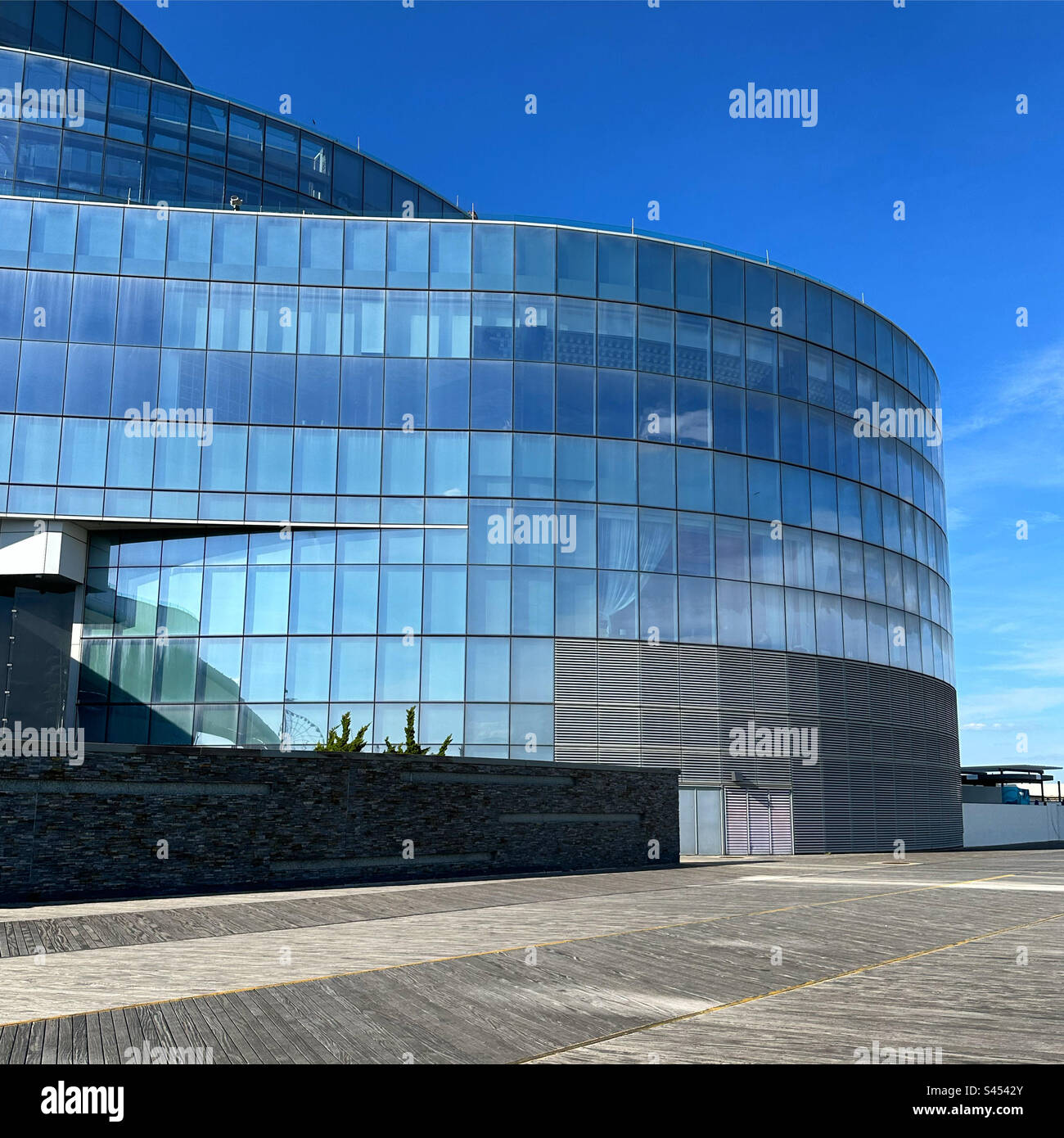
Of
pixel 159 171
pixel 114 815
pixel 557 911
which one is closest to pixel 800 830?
pixel 557 911

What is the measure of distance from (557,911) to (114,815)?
8.19 m

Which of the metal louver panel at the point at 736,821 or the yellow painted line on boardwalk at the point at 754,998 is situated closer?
the yellow painted line on boardwalk at the point at 754,998

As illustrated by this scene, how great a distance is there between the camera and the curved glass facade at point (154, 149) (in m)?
42.3

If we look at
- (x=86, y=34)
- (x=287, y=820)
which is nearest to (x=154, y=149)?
(x=86, y=34)

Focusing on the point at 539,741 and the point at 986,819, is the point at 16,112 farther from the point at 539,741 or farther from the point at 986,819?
the point at 986,819

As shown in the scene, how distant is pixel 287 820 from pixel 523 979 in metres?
12.8

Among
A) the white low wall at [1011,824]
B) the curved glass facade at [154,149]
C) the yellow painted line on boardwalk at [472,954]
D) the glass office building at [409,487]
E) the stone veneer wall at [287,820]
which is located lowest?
the white low wall at [1011,824]

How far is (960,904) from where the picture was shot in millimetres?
22250

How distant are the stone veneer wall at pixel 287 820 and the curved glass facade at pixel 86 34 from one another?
119 ft

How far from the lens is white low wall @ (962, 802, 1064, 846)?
216 feet

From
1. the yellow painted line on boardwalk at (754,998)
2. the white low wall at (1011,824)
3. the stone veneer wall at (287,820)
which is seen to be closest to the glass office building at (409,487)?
the stone veneer wall at (287,820)

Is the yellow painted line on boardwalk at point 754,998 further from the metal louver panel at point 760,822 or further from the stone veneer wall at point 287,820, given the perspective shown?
the metal louver panel at point 760,822

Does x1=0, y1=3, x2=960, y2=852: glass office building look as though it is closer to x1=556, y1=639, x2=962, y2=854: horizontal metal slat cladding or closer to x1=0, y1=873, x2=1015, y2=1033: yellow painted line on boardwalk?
x1=556, y1=639, x2=962, y2=854: horizontal metal slat cladding

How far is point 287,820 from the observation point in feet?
78.6
